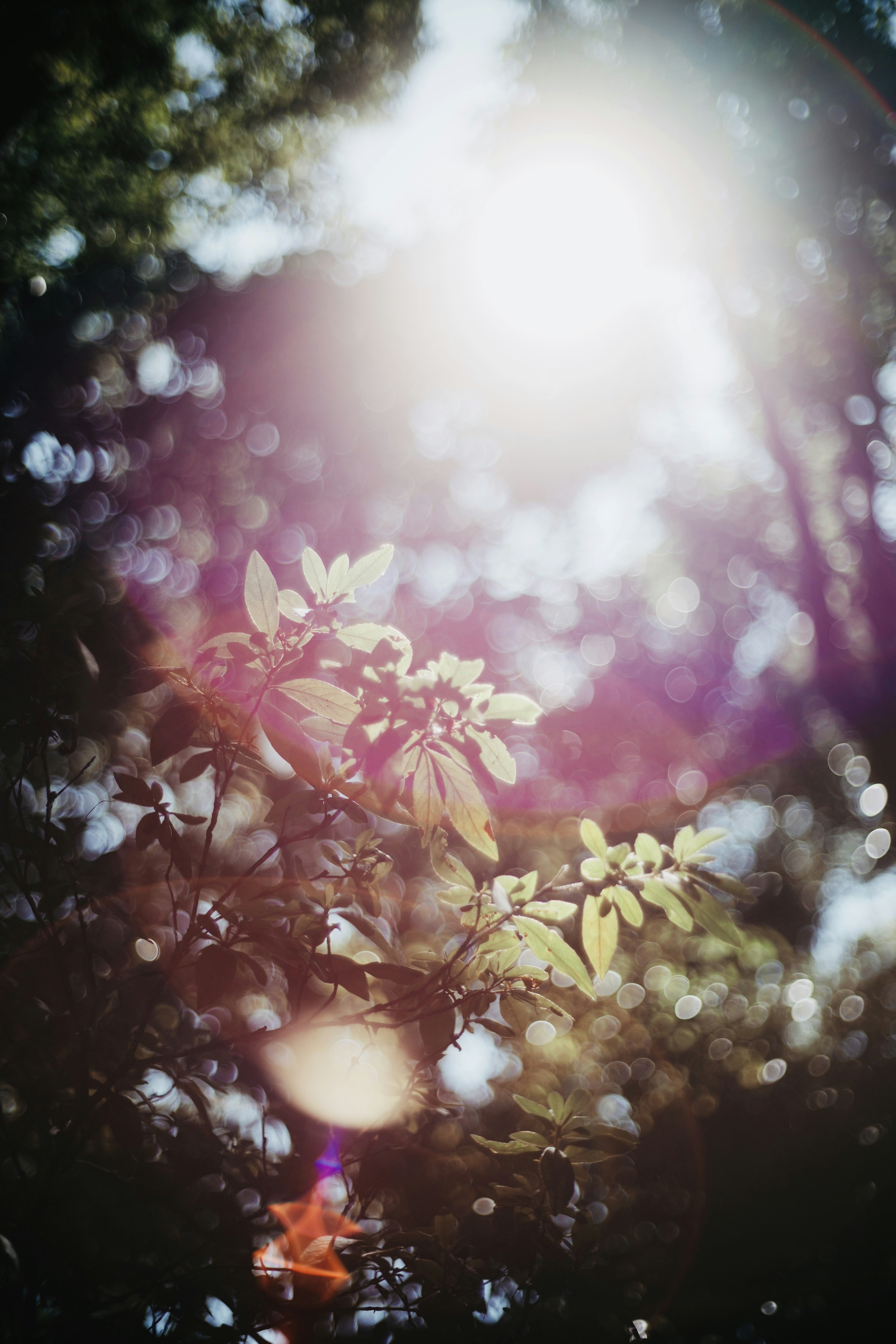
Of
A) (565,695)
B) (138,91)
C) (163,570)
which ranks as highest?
(138,91)

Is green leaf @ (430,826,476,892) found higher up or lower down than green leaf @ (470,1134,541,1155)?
higher up

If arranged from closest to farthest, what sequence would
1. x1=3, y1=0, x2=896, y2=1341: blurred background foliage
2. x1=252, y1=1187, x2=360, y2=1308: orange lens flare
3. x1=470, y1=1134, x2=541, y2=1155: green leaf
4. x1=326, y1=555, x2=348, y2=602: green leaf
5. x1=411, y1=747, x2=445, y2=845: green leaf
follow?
1. x1=411, y1=747, x2=445, y2=845: green leaf
2. x1=326, y1=555, x2=348, y2=602: green leaf
3. x1=470, y1=1134, x2=541, y2=1155: green leaf
4. x1=252, y1=1187, x2=360, y2=1308: orange lens flare
5. x1=3, y1=0, x2=896, y2=1341: blurred background foliage

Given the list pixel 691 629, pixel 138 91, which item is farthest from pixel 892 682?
pixel 138 91

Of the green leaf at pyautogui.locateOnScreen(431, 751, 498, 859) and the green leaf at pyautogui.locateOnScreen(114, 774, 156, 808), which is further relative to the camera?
the green leaf at pyautogui.locateOnScreen(114, 774, 156, 808)

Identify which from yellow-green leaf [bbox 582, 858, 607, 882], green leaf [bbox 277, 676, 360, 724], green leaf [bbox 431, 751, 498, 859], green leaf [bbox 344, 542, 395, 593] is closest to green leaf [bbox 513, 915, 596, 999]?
yellow-green leaf [bbox 582, 858, 607, 882]

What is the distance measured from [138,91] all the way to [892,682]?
29.4ft

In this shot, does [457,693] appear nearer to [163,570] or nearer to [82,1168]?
[82,1168]

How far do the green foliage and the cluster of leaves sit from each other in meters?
4.46

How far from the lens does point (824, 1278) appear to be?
3564 mm

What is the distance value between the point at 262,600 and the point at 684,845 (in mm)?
875

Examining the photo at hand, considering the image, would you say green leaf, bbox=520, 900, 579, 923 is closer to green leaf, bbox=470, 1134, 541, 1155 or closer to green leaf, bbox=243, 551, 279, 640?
green leaf, bbox=470, 1134, 541, 1155

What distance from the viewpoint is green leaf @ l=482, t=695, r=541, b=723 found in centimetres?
101

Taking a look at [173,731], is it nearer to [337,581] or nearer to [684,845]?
[337,581]

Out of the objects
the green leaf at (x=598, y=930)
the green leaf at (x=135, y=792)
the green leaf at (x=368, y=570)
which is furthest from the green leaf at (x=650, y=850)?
the green leaf at (x=135, y=792)
